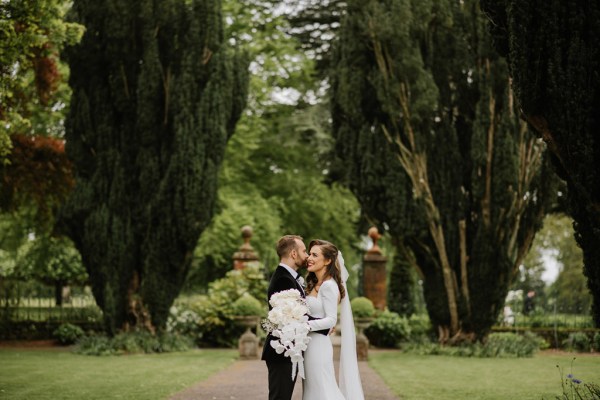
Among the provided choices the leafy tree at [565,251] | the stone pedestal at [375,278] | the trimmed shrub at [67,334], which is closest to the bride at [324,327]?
the trimmed shrub at [67,334]

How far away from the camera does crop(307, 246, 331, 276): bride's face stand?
6.19m

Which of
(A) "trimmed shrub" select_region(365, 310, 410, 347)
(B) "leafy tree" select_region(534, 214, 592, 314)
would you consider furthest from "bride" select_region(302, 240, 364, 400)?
(B) "leafy tree" select_region(534, 214, 592, 314)

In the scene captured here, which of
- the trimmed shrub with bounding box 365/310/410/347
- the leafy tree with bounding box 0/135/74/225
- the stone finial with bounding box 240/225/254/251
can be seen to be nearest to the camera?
the leafy tree with bounding box 0/135/74/225

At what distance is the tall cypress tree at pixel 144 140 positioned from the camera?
15539mm

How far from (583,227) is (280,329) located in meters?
3.58

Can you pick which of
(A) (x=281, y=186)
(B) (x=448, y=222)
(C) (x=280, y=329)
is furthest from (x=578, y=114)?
(A) (x=281, y=186)

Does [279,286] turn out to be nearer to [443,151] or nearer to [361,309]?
[361,309]

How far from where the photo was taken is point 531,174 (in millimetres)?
15594

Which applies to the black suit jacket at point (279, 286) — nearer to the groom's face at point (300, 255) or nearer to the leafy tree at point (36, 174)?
the groom's face at point (300, 255)

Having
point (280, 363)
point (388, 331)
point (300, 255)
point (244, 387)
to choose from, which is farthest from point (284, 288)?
point (388, 331)

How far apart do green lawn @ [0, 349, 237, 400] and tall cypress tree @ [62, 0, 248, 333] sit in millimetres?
1622

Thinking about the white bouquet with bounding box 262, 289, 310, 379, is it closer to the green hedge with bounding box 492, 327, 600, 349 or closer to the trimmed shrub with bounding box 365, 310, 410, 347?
the trimmed shrub with bounding box 365, 310, 410, 347

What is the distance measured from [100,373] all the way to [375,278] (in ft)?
35.2

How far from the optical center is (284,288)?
20.1 ft
